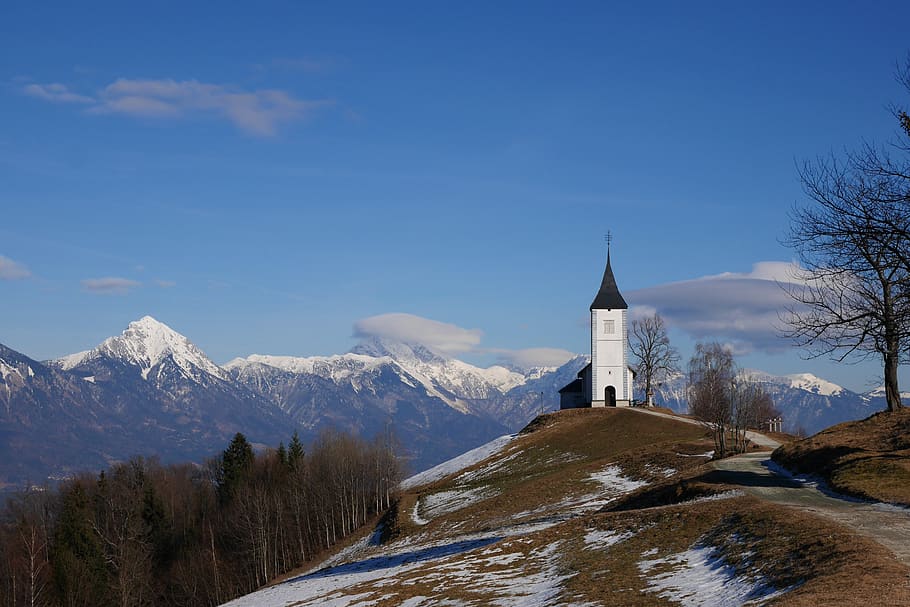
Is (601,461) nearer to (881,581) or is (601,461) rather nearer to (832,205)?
(832,205)

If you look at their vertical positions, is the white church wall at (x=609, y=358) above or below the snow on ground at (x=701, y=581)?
above

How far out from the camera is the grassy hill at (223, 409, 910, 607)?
69.7 feet

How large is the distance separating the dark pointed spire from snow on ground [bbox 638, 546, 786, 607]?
81638 millimetres

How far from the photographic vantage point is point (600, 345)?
106 m

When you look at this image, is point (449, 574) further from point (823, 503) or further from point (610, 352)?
point (610, 352)

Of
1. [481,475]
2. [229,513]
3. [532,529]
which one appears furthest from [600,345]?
[532,529]

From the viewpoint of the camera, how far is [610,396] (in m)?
106

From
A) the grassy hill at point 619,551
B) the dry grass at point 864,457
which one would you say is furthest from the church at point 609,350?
the dry grass at point 864,457

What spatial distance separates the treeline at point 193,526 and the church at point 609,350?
88.1ft

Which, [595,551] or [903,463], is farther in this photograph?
[903,463]

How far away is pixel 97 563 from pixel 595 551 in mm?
68355

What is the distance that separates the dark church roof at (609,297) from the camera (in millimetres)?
108000

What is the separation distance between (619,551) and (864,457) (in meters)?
14.6

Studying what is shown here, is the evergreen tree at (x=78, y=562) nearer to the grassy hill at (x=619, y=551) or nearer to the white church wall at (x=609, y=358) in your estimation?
the grassy hill at (x=619, y=551)
